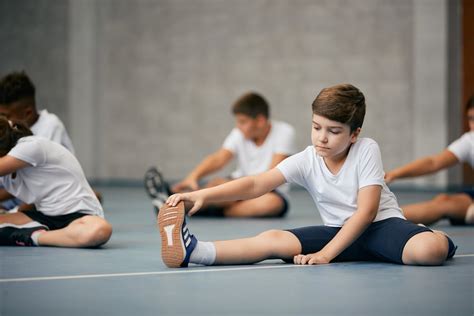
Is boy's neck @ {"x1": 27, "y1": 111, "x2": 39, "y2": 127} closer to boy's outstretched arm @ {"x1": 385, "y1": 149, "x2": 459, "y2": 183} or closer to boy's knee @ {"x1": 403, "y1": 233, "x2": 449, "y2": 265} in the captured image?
boy's outstretched arm @ {"x1": 385, "y1": 149, "x2": 459, "y2": 183}

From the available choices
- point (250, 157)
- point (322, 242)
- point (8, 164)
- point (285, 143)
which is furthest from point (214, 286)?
point (250, 157)

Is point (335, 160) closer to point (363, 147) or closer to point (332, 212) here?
point (363, 147)

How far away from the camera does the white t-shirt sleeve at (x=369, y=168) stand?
369 cm

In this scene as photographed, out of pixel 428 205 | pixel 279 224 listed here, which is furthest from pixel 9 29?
pixel 428 205

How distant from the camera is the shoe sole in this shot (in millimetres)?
3494

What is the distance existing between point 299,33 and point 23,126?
6.79 metres

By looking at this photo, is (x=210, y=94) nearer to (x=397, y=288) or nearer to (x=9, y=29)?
(x=9, y=29)

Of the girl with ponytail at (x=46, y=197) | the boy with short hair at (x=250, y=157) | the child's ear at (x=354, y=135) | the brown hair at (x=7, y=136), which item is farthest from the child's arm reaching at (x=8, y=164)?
the boy with short hair at (x=250, y=157)

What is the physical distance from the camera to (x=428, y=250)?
3.64 m

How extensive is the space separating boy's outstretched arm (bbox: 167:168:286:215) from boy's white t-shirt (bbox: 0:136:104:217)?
1186 mm

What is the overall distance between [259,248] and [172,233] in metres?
0.45

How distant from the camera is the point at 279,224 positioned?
6.05m

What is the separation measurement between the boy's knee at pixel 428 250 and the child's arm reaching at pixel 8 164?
2.02 metres

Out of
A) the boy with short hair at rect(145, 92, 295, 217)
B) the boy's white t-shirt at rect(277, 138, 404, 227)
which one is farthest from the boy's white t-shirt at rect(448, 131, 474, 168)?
the boy's white t-shirt at rect(277, 138, 404, 227)
